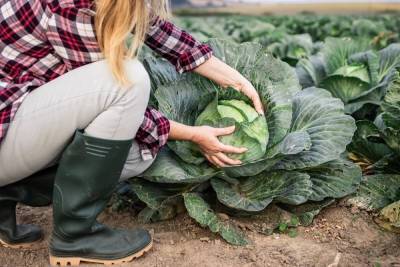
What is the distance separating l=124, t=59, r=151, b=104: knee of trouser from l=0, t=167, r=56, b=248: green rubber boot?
51 cm

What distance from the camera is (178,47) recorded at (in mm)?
2428

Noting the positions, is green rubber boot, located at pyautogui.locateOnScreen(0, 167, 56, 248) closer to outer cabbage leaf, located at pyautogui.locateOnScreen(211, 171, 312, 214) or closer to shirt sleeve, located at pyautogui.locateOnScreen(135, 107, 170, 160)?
shirt sleeve, located at pyautogui.locateOnScreen(135, 107, 170, 160)

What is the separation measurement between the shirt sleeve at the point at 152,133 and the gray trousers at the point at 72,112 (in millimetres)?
140

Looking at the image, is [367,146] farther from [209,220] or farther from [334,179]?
[209,220]

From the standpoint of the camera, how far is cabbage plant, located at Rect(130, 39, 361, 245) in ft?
7.66

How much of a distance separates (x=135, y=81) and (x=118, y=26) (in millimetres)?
A: 221

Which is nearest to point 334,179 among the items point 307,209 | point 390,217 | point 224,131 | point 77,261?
point 307,209

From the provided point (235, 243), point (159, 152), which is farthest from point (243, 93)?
point (235, 243)

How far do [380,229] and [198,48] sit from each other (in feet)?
3.80

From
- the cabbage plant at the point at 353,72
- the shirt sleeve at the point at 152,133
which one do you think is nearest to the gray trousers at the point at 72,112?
the shirt sleeve at the point at 152,133

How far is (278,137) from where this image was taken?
2398 millimetres

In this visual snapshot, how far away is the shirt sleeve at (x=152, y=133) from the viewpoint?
7.13 ft

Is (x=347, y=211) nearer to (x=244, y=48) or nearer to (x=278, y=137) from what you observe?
(x=278, y=137)

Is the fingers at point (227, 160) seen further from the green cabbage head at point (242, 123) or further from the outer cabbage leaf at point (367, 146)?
the outer cabbage leaf at point (367, 146)
